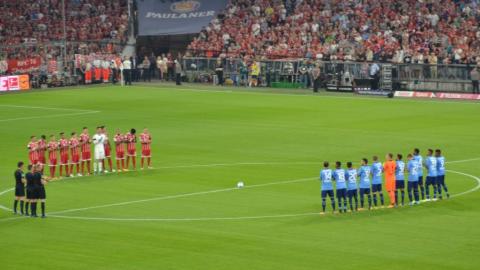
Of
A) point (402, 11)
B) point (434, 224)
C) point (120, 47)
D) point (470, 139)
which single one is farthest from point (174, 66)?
point (434, 224)

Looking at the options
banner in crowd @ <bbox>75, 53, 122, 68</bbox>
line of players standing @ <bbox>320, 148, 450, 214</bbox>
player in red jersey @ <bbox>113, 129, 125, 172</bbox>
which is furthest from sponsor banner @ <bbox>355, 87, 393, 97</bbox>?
line of players standing @ <bbox>320, 148, 450, 214</bbox>

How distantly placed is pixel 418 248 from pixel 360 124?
96.3 ft

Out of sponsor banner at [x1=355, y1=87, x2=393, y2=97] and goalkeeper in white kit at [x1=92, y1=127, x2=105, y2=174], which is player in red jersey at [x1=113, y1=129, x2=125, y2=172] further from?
sponsor banner at [x1=355, y1=87, x2=393, y2=97]

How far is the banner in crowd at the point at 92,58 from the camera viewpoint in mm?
83812

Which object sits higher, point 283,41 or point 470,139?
point 283,41

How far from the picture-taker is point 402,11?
259ft

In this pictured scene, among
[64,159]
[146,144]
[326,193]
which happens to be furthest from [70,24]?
[326,193]

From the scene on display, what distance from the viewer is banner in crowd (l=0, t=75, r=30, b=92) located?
263 ft

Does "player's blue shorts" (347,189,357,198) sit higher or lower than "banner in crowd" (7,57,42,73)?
lower

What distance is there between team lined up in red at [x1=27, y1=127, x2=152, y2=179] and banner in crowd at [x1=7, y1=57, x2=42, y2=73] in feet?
120

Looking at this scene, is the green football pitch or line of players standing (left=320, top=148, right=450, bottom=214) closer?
the green football pitch

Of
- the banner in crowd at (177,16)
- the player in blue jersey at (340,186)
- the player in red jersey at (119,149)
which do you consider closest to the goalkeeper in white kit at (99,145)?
the player in red jersey at (119,149)

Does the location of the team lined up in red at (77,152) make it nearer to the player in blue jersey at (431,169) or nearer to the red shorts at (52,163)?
the red shorts at (52,163)

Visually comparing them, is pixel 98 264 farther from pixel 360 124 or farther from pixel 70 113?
pixel 70 113
